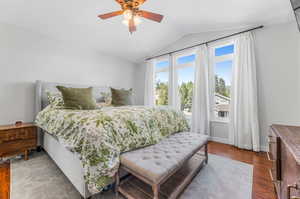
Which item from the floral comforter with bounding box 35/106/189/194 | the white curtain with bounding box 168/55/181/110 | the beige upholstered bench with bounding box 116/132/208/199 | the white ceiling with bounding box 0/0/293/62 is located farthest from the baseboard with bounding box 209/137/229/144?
the white ceiling with bounding box 0/0/293/62

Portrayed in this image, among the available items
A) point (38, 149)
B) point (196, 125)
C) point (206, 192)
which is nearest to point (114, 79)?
point (38, 149)

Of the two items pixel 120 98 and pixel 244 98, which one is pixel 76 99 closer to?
pixel 120 98

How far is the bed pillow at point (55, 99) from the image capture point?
233 centimetres

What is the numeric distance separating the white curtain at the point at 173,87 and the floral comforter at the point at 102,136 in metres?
2.03

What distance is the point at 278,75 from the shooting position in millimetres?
2486

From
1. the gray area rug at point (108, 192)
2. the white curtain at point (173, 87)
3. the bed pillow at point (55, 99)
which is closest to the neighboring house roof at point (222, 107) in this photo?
the white curtain at point (173, 87)

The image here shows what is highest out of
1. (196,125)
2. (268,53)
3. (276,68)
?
(268,53)

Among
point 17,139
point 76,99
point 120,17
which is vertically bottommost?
point 17,139

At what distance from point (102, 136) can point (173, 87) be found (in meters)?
3.04

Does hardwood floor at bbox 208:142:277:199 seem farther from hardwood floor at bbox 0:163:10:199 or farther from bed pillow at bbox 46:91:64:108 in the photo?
bed pillow at bbox 46:91:64:108

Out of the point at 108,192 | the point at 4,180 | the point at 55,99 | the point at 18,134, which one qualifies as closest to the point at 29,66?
the point at 55,99

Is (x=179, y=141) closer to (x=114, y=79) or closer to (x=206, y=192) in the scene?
(x=206, y=192)

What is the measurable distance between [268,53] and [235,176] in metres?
2.45

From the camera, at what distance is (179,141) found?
5.98 ft
